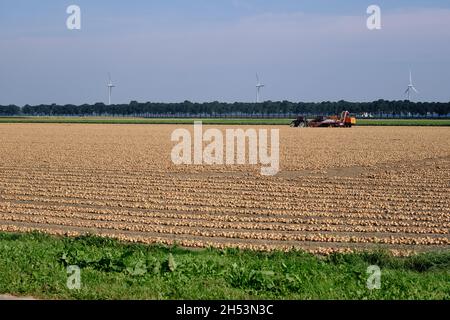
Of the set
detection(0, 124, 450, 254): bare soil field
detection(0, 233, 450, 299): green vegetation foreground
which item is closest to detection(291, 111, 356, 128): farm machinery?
detection(0, 124, 450, 254): bare soil field

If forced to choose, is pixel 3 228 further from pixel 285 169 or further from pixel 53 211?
pixel 285 169

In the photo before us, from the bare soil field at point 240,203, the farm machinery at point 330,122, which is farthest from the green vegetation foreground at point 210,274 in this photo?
the farm machinery at point 330,122

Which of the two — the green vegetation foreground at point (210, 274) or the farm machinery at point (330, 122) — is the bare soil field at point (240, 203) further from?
the farm machinery at point (330, 122)

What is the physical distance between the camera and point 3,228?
14734mm

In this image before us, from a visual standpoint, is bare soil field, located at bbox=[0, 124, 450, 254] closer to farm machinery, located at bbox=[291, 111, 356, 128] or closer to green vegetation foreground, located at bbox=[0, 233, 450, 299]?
green vegetation foreground, located at bbox=[0, 233, 450, 299]

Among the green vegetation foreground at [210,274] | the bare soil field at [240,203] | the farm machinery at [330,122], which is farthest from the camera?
the farm machinery at [330,122]

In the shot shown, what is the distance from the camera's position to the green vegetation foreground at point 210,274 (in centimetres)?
841

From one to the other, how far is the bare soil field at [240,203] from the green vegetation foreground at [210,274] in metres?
1.29

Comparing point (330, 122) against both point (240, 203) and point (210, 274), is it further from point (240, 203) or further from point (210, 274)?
point (210, 274)

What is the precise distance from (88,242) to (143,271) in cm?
328

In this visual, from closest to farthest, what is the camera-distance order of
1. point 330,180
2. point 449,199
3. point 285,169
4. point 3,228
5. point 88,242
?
point 88,242
point 3,228
point 449,199
point 330,180
point 285,169

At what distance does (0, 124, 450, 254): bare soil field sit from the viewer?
13836 mm
